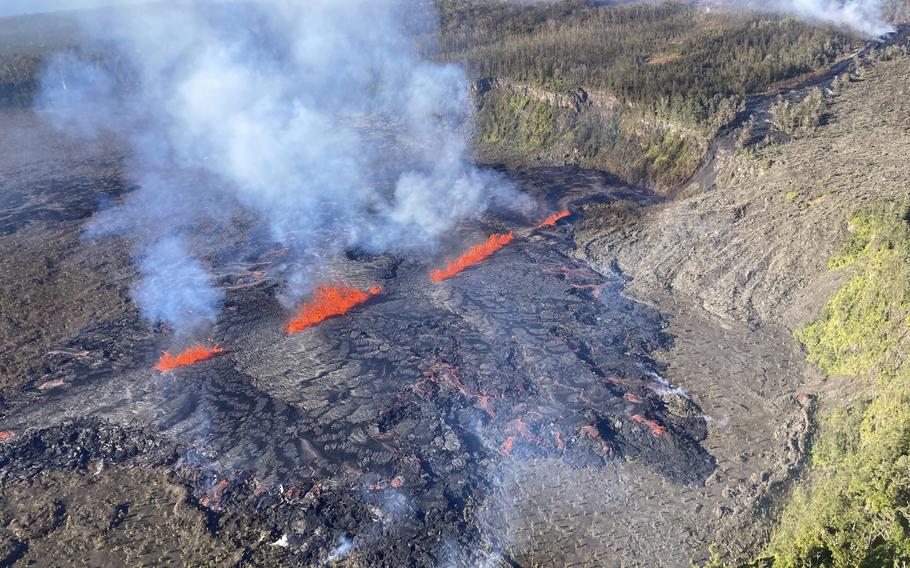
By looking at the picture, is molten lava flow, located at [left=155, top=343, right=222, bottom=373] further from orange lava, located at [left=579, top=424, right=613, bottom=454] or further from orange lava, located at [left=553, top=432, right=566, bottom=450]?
orange lava, located at [left=579, top=424, right=613, bottom=454]

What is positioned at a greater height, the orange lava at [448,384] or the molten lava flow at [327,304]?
the molten lava flow at [327,304]

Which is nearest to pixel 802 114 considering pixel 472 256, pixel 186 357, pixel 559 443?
pixel 472 256

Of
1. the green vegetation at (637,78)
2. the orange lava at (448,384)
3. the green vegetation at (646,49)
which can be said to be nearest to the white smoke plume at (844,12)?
the green vegetation at (637,78)

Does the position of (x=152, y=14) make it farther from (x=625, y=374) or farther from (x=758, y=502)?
(x=758, y=502)

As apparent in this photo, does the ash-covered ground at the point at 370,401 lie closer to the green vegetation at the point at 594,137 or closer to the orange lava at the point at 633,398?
the orange lava at the point at 633,398

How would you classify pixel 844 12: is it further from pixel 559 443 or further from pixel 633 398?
pixel 559 443

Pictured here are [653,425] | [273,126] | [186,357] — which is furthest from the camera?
[273,126]
